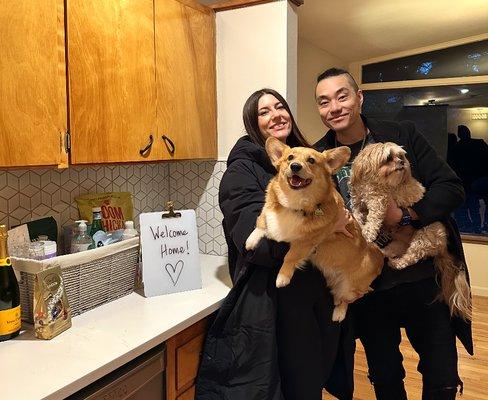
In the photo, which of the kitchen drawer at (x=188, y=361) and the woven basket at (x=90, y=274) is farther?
the kitchen drawer at (x=188, y=361)

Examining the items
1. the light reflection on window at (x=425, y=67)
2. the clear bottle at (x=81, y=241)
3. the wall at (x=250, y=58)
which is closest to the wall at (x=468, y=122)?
the light reflection on window at (x=425, y=67)

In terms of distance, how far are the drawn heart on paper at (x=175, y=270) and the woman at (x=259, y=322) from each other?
9.6 inches

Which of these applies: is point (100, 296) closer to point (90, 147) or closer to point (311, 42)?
point (90, 147)

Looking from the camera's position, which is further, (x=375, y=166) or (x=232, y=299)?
(x=375, y=166)

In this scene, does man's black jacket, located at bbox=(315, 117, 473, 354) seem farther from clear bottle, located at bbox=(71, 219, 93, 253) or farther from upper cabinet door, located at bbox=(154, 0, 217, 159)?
clear bottle, located at bbox=(71, 219, 93, 253)

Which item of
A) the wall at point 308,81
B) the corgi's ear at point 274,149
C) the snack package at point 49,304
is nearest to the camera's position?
the snack package at point 49,304

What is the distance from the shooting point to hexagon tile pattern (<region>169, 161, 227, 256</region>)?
7.57ft

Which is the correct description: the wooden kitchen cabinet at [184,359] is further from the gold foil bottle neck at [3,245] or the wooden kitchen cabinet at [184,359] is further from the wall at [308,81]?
the wall at [308,81]

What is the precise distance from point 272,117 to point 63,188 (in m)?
0.94

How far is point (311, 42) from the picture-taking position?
13.9 feet

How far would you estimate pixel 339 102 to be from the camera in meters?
1.74

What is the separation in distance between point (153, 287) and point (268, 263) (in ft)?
1.64

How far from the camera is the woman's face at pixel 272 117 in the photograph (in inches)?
68.6

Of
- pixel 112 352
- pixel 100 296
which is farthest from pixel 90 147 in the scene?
pixel 112 352
